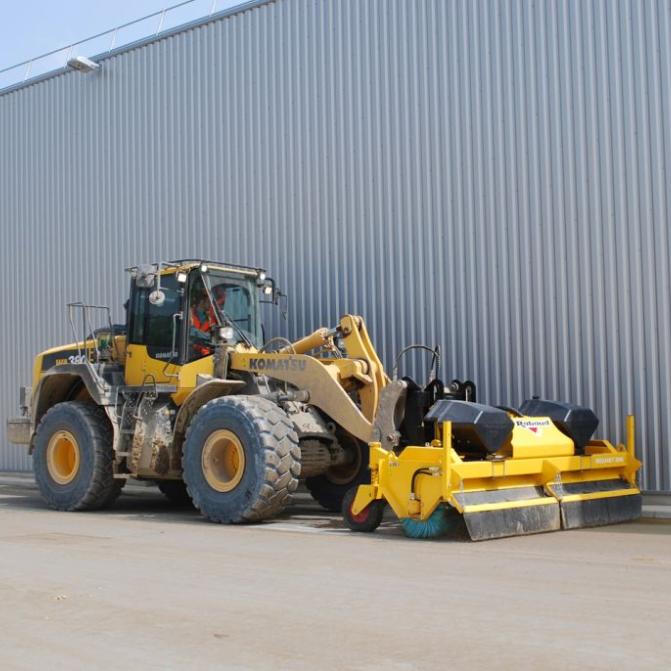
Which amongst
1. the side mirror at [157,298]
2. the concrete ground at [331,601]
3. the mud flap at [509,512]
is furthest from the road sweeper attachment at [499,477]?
the side mirror at [157,298]

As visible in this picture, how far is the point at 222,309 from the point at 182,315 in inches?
21.2

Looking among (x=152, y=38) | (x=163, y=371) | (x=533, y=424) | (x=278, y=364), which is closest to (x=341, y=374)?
(x=278, y=364)

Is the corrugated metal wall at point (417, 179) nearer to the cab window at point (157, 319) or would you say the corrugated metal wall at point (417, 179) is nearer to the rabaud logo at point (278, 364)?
the rabaud logo at point (278, 364)

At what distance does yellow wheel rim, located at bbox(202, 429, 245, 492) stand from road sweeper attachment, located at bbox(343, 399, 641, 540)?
65.6 inches

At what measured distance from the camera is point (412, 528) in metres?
10.2

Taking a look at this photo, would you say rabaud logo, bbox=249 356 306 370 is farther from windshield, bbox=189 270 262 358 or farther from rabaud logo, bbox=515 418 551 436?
rabaud logo, bbox=515 418 551 436

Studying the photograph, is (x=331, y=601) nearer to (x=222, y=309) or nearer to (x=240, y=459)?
(x=240, y=459)

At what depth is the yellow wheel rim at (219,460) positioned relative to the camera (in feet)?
39.0

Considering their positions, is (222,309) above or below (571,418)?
above

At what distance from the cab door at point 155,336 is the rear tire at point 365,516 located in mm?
3585

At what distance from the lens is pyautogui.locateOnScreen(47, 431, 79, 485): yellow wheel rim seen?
14008 mm

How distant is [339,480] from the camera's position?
13.6m

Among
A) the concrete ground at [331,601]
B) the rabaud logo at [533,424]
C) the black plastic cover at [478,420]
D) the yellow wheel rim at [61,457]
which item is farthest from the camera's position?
the yellow wheel rim at [61,457]

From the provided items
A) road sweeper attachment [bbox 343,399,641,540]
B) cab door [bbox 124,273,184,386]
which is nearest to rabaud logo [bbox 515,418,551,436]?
road sweeper attachment [bbox 343,399,641,540]
